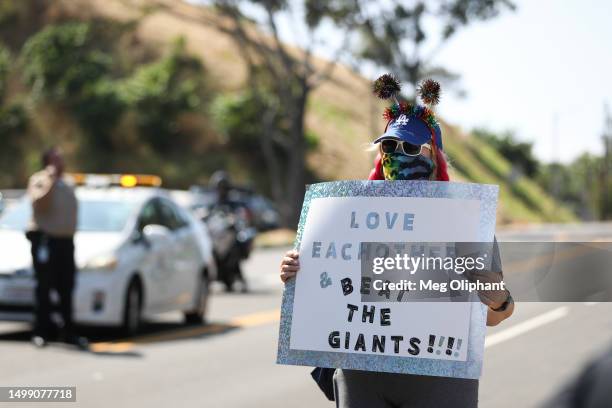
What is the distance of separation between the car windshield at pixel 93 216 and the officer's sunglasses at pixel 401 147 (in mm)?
8532

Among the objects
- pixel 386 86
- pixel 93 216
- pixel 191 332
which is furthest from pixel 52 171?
pixel 386 86

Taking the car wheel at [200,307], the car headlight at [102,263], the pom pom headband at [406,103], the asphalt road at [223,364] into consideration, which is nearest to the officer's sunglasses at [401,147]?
the pom pom headband at [406,103]

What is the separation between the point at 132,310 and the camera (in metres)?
11.7

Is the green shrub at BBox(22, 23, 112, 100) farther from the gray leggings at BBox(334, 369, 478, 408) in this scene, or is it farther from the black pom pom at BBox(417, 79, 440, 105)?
the gray leggings at BBox(334, 369, 478, 408)

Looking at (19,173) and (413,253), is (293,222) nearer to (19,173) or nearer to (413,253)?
(19,173)

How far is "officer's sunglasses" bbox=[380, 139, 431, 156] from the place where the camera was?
390 centimetres

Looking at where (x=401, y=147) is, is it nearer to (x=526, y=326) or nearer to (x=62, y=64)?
(x=526, y=326)

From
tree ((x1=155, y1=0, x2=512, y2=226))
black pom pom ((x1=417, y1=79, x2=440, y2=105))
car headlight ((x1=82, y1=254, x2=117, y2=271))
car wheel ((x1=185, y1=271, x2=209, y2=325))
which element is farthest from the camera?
tree ((x1=155, y1=0, x2=512, y2=226))

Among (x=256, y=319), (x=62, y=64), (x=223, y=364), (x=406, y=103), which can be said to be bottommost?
(x=223, y=364)

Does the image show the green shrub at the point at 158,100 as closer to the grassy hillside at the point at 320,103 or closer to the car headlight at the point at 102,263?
the grassy hillside at the point at 320,103

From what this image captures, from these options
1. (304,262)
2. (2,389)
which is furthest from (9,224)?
(304,262)

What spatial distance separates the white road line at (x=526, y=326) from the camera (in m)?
12.5

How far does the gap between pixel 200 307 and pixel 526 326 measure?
12.6 feet

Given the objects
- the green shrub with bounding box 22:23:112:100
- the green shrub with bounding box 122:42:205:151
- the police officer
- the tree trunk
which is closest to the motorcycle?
the police officer
